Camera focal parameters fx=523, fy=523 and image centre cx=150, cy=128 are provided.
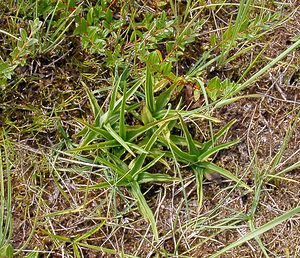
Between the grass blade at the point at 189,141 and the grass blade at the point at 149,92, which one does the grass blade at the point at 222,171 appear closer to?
the grass blade at the point at 189,141

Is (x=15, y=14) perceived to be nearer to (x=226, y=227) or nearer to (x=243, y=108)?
(x=243, y=108)

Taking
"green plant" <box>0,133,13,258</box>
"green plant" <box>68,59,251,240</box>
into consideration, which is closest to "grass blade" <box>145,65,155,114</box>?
"green plant" <box>68,59,251,240</box>

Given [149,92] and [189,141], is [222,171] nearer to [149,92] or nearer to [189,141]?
[189,141]

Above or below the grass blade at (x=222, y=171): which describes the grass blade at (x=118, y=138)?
above

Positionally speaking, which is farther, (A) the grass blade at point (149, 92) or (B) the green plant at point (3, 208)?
(A) the grass blade at point (149, 92)

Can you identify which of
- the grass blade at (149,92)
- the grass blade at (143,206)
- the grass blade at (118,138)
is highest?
the grass blade at (149,92)

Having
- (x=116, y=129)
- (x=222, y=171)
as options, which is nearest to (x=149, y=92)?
(x=116, y=129)

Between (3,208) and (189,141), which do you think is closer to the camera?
(3,208)

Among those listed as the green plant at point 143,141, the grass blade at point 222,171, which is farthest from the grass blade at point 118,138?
the grass blade at point 222,171

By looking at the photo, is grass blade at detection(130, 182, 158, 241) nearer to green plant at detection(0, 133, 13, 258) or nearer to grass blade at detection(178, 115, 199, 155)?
grass blade at detection(178, 115, 199, 155)
